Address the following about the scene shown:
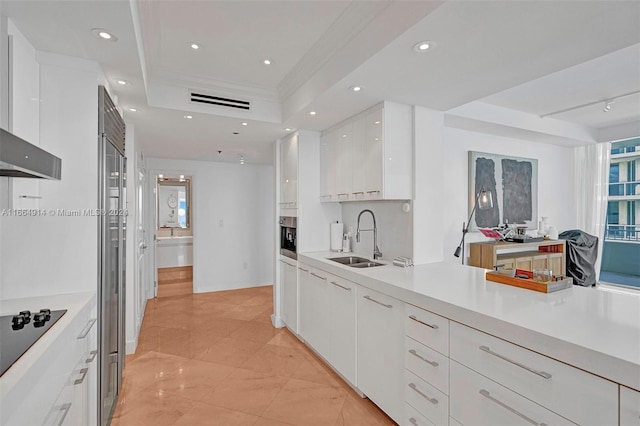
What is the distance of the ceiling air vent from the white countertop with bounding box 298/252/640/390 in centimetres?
206

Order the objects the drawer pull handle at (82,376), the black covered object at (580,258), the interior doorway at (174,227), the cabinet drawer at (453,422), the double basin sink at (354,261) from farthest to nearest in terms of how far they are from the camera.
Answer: the interior doorway at (174,227) → the black covered object at (580,258) → the double basin sink at (354,261) → the cabinet drawer at (453,422) → the drawer pull handle at (82,376)

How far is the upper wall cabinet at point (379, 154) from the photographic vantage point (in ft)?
8.67

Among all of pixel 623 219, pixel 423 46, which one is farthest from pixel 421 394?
pixel 623 219

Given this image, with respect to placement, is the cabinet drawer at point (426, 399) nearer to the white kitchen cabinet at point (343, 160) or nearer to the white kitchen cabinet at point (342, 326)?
the white kitchen cabinet at point (342, 326)

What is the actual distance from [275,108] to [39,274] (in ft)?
7.81

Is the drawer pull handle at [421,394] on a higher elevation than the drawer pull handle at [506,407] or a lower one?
lower

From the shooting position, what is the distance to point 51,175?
133cm

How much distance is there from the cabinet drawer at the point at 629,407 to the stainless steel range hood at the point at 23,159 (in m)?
2.08

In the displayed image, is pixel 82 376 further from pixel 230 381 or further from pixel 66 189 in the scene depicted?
pixel 230 381

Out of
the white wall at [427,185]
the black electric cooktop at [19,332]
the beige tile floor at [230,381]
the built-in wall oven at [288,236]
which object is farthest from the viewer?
the built-in wall oven at [288,236]

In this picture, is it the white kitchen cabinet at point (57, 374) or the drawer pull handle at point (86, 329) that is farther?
the drawer pull handle at point (86, 329)

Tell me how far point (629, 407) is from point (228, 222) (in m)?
5.60

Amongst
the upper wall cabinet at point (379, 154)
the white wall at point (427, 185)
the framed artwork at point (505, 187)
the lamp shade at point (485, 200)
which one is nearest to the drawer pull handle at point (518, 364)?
the white wall at point (427, 185)

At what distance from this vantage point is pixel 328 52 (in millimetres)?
2354
